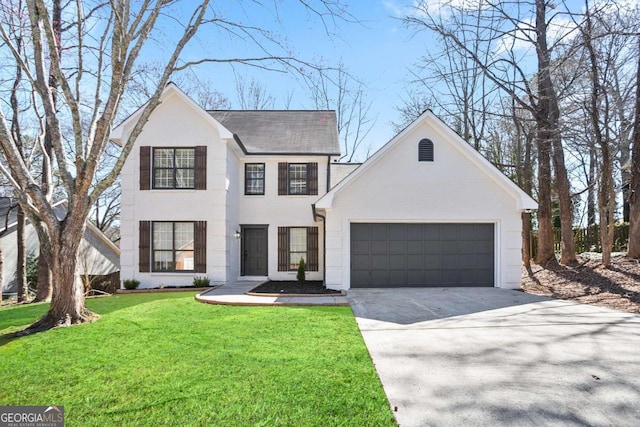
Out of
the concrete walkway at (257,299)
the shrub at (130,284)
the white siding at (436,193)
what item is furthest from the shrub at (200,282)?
the white siding at (436,193)

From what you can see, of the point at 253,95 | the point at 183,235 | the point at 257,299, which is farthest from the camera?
the point at 253,95

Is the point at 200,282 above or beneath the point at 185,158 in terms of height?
beneath

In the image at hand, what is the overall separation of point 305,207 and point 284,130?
3586 millimetres

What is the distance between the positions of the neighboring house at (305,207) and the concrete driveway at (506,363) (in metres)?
3.10

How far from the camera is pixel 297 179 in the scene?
13922 mm

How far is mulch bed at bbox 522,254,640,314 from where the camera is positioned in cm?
905

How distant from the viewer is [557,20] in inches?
492

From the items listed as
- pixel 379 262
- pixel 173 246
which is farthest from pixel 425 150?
pixel 173 246

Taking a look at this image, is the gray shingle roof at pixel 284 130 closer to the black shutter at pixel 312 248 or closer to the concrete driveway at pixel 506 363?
the black shutter at pixel 312 248

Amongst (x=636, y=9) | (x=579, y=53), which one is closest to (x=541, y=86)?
(x=579, y=53)

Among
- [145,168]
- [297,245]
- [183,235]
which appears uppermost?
[145,168]

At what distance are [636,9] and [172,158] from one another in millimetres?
14360

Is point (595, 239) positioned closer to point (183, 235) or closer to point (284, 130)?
point (284, 130)

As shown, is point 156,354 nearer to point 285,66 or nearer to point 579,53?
point 285,66
